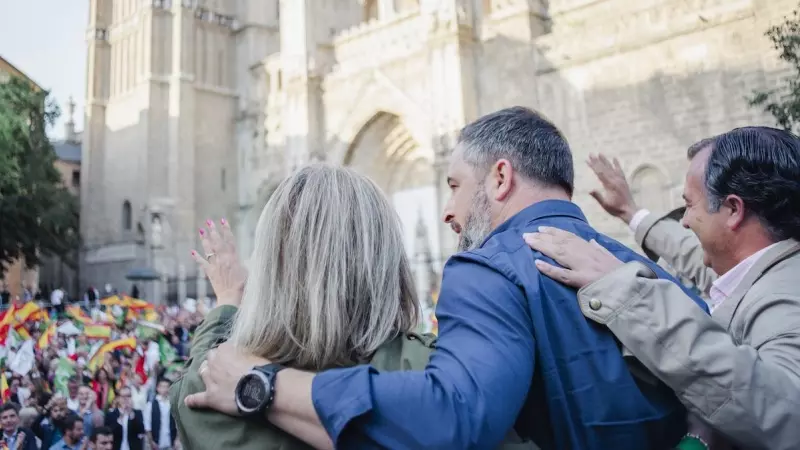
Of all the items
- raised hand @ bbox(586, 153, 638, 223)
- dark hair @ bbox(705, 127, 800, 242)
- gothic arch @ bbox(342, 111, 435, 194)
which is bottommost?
dark hair @ bbox(705, 127, 800, 242)

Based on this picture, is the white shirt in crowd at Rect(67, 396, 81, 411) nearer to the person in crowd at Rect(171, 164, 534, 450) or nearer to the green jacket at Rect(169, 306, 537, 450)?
the green jacket at Rect(169, 306, 537, 450)

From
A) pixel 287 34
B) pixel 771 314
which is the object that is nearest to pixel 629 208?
pixel 771 314

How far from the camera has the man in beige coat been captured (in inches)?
51.9

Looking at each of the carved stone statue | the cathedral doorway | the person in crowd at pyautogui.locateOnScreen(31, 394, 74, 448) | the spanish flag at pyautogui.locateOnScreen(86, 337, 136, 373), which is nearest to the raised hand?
the person in crowd at pyautogui.locateOnScreen(31, 394, 74, 448)

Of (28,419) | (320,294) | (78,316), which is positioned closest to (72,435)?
(28,419)

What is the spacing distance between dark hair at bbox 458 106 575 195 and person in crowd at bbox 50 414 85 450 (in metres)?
5.34

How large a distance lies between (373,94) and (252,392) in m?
24.0

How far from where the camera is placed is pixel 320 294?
1.47 meters

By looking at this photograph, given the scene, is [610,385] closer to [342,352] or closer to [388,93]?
[342,352]

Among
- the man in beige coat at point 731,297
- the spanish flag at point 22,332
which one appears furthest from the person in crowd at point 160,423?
the man in beige coat at point 731,297

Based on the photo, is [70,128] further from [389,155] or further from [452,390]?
[452,390]

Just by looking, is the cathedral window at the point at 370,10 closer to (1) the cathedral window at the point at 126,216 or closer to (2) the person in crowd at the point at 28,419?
(1) the cathedral window at the point at 126,216

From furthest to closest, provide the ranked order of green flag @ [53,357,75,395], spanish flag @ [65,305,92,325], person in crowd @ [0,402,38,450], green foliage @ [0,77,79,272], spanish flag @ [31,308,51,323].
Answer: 1. green foliage @ [0,77,79,272]
2. spanish flag @ [65,305,92,325]
3. spanish flag @ [31,308,51,323]
4. green flag @ [53,357,75,395]
5. person in crowd @ [0,402,38,450]

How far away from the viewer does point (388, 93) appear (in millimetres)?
24234
